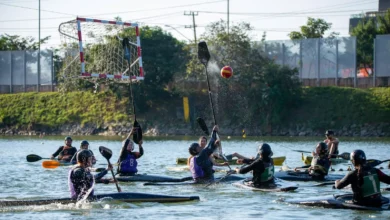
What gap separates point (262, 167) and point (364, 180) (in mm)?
4145

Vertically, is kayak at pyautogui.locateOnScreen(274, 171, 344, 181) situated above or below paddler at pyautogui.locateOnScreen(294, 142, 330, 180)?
below

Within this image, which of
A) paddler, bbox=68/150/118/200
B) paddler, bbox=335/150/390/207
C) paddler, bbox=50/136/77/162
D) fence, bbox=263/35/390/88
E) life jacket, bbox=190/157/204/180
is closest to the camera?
paddler, bbox=335/150/390/207

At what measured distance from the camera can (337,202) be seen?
1791cm

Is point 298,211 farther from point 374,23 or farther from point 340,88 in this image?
point 374,23

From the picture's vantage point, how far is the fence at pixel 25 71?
78.1 metres

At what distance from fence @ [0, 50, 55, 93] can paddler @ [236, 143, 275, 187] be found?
2303 inches

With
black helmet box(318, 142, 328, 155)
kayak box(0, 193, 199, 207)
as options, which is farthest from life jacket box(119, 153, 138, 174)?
black helmet box(318, 142, 328, 155)

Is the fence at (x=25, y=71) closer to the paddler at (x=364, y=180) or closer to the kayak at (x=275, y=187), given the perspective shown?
the kayak at (x=275, y=187)

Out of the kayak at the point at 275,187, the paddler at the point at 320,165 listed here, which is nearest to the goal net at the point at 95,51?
the paddler at the point at 320,165

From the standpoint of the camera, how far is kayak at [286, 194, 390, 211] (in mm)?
17011

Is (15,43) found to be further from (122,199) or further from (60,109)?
(122,199)

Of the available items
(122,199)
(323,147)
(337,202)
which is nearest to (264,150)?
(337,202)

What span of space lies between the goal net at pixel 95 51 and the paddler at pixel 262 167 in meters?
16.9

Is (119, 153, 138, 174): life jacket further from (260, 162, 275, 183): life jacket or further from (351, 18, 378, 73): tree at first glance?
(351, 18, 378, 73): tree
